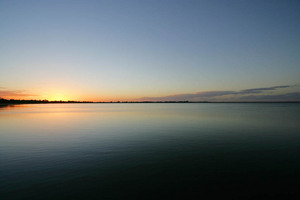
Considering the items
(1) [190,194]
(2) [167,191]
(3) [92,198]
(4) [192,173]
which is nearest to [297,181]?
(4) [192,173]

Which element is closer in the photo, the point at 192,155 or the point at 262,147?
the point at 192,155

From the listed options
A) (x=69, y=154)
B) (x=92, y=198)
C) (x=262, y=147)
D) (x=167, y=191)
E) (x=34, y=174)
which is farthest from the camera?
(x=262, y=147)

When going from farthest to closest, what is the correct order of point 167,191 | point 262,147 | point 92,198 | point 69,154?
point 262,147 < point 69,154 < point 167,191 < point 92,198

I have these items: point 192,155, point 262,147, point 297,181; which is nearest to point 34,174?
point 192,155

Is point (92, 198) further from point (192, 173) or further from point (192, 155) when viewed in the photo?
point (192, 155)

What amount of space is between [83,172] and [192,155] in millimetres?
9154

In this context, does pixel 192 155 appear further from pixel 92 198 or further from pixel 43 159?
pixel 43 159

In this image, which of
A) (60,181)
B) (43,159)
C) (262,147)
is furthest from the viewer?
(262,147)

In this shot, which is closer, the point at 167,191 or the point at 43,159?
the point at 167,191

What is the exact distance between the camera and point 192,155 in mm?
15562

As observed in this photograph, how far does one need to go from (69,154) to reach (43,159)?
6.93 ft

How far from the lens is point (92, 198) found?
8.80 metres

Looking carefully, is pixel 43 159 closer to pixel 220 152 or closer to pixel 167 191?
pixel 167 191

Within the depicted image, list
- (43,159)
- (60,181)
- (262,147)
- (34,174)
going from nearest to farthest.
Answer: (60,181), (34,174), (43,159), (262,147)
